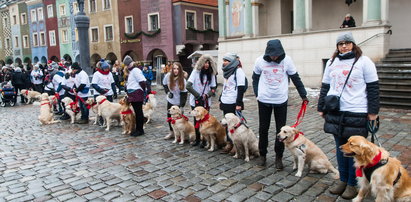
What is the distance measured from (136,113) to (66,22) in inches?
1480

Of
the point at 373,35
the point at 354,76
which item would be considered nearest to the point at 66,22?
the point at 373,35

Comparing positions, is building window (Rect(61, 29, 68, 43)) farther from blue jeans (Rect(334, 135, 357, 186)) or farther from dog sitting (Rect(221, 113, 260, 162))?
blue jeans (Rect(334, 135, 357, 186))

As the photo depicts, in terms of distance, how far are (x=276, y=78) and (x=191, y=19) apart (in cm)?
2869

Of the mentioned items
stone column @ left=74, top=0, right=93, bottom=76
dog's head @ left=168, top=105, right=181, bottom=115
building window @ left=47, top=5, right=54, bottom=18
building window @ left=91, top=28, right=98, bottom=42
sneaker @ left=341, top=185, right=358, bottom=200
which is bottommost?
sneaker @ left=341, top=185, right=358, bottom=200

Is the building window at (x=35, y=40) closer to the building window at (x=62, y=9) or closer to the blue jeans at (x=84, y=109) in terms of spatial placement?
the building window at (x=62, y=9)

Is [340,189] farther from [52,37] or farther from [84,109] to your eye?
[52,37]

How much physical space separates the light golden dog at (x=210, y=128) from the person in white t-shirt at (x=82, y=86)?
Answer: 485cm

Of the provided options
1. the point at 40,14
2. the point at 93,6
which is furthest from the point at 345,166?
the point at 40,14

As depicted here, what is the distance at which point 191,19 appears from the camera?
32625mm

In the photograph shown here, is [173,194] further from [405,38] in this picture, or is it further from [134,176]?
[405,38]

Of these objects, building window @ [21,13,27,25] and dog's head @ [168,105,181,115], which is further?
building window @ [21,13,27,25]

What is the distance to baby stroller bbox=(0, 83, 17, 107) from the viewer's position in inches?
663

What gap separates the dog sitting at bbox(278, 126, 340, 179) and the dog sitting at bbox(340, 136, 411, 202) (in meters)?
1.36

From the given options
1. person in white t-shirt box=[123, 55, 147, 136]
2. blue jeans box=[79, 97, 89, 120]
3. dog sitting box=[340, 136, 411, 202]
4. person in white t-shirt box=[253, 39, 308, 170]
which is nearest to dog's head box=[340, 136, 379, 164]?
dog sitting box=[340, 136, 411, 202]
